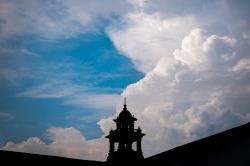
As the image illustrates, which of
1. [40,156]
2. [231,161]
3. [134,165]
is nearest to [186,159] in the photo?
[231,161]

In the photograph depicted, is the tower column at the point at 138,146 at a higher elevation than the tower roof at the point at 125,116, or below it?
below

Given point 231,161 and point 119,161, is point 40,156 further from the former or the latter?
point 231,161

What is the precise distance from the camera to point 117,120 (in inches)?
1107

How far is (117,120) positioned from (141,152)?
10.9ft

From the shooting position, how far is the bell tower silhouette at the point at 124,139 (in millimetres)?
26672

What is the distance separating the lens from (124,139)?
26953 millimetres

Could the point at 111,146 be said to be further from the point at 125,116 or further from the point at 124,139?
the point at 125,116

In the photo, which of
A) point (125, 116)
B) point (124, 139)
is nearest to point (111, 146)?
point (124, 139)

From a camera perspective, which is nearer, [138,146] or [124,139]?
[124,139]

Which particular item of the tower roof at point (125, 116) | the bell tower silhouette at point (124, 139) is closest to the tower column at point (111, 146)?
the bell tower silhouette at point (124, 139)

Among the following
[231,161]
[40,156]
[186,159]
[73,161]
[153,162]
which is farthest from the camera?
[73,161]

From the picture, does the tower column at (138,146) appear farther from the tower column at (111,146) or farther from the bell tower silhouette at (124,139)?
the tower column at (111,146)

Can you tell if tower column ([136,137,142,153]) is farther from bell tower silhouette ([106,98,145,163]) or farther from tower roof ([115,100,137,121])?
tower roof ([115,100,137,121])

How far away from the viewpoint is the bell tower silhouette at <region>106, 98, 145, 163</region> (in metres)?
26.7
